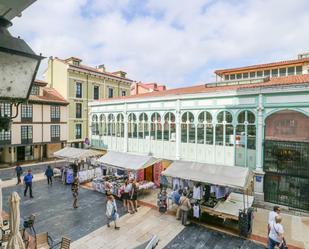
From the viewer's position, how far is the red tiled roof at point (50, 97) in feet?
92.0

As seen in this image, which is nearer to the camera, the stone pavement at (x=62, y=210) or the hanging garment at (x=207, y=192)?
the stone pavement at (x=62, y=210)

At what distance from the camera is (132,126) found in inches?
764

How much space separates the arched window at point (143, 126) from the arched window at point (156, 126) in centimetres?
59

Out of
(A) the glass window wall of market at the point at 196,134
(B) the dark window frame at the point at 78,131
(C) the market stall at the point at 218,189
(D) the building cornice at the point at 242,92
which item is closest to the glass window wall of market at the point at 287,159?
(A) the glass window wall of market at the point at 196,134

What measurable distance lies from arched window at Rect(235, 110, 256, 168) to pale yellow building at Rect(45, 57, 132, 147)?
949 inches

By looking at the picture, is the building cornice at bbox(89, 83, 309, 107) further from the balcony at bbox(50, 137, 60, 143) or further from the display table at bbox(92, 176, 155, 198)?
the balcony at bbox(50, 137, 60, 143)

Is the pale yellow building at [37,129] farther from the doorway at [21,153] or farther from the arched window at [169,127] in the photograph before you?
the arched window at [169,127]

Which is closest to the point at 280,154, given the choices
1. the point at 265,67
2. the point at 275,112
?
the point at 275,112

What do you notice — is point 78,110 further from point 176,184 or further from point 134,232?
point 134,232

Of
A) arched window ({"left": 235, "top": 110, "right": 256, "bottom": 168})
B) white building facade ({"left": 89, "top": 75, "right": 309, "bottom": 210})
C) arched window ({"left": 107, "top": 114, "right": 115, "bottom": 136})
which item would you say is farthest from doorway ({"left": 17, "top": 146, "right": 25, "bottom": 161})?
arched window ({"left": 235, "top": 110, "right": 256, "bottom": 168})

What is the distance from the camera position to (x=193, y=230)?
34.5 ft

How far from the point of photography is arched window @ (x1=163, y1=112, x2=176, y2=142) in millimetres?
16812

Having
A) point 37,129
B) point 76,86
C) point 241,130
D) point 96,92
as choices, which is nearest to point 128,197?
point 241,130

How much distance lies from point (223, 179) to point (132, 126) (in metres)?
9.95
